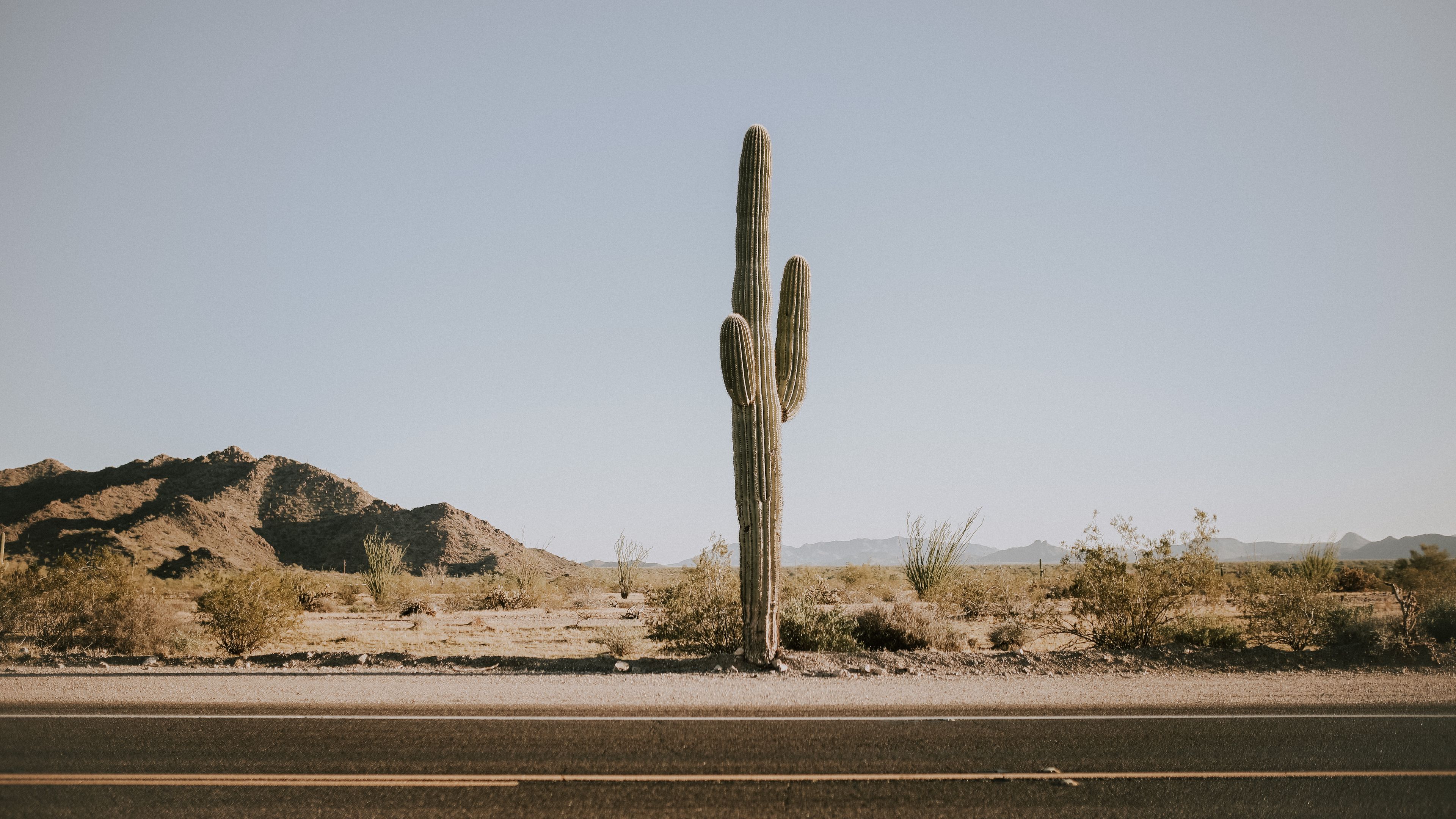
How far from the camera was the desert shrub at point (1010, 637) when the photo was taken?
14953 mm

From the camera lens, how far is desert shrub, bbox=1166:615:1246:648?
516 inches

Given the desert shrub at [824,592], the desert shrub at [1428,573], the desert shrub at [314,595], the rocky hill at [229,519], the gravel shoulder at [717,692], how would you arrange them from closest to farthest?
the gravel shoulder at [717,692] < the desert shrub at [1428,573] < the desert shrub at [824,592] < the desert shrub at [314,595] < the rocky hill at [229,519]

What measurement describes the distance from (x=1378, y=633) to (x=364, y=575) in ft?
95.9

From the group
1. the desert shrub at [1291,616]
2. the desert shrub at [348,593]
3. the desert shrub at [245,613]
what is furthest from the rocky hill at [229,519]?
the desert shrub at [1291,616]

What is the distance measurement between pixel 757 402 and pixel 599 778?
6479 mm

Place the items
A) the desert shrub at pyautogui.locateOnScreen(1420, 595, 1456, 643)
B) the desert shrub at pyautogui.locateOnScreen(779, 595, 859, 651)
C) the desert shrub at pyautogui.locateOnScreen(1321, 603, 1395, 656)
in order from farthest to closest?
the desert shrub at pyautogui.locateOnScreen(779, 595, 859, 651) < the desert shrub at pyautogui.locateOnScreen(1420, 595, 1456, 643) < the desert shrub at pyautogui.locateOnScreen(1321, 603, 1395, 656)

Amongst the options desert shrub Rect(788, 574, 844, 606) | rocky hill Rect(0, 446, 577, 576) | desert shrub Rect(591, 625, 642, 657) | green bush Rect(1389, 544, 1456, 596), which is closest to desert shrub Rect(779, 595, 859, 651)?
desert shrub Rect(591, 625, 642, 657)

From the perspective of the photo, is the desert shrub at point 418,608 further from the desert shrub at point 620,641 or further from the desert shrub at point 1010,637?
the desert shrub at point 1010,637

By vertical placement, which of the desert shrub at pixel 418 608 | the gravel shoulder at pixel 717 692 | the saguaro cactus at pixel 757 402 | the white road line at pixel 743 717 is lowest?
the desert shrub at pixel 418 608

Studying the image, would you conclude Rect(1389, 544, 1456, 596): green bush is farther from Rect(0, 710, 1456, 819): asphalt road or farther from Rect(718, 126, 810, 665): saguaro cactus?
Rect(718, 126, 810, 665): saguaro cactus

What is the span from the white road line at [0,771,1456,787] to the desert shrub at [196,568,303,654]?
30.8 feet

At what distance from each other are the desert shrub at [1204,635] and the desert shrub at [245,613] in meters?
16.0

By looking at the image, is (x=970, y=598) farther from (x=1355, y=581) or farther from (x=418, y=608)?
(x=1355, y=581)

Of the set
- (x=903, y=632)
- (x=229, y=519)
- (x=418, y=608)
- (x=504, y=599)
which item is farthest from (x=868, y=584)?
(x=229, y=519)
